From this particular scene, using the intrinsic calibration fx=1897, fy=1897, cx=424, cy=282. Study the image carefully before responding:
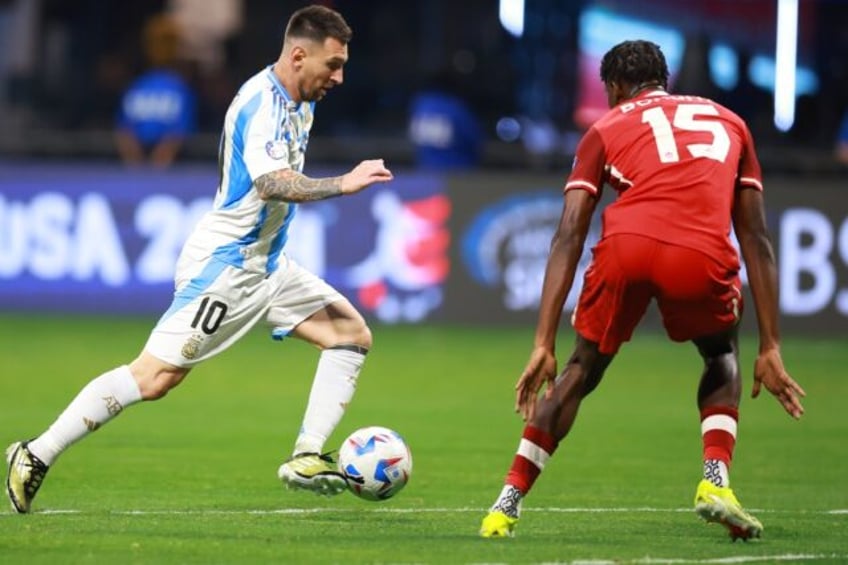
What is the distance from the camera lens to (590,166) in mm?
7949

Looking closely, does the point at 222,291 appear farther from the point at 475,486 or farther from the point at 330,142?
the point at 330,142

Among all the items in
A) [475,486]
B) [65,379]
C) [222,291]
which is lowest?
[65,379]

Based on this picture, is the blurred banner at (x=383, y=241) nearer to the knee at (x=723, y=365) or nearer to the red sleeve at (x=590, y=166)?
the knee at (x=723, y=365)

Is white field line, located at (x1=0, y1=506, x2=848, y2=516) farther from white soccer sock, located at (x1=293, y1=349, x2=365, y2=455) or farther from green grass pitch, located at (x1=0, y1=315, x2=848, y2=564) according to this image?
white soccer sock, located at (x1=293, y1=349, x2=365, y2=455)

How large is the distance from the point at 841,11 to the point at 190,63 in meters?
8.17

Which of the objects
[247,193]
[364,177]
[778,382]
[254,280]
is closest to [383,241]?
[254,280]

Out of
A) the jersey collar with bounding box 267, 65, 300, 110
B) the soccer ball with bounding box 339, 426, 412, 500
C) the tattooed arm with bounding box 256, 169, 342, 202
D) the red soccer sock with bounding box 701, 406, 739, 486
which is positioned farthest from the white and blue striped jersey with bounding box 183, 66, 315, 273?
the red soccer sock with bounding box 701, 406, 739, 486

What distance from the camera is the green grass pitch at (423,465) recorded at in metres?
7.64

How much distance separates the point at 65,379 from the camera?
1530cm

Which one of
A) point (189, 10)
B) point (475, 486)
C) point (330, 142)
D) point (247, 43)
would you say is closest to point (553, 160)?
point (330, 142)

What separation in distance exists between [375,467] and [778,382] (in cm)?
197

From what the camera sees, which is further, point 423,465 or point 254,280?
point 423,465

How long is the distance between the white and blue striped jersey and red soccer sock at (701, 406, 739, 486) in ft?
7.35

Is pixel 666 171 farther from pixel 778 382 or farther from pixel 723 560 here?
pixel 723 560
